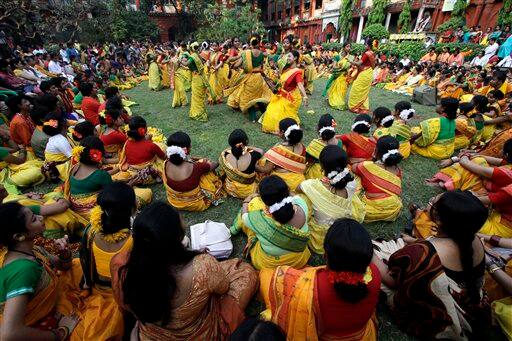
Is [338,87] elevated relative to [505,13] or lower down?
lower down

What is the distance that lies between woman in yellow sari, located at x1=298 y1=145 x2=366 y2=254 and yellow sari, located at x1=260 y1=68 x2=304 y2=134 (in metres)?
3.37

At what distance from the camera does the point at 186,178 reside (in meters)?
3.55

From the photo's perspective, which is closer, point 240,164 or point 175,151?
point 175,151

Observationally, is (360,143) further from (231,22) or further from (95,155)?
(231,22)

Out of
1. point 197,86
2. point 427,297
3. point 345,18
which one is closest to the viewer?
point 427,297

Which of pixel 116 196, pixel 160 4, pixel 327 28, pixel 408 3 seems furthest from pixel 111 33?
pixel 116 196

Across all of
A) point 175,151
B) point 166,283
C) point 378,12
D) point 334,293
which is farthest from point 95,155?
point 378,12

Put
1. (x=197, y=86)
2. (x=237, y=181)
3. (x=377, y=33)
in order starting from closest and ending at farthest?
(x=237, y=181) → (x=197, y=86) → (x=377, y=33)

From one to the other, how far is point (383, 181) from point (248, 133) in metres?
3.66

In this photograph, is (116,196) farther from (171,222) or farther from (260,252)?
(260,252)

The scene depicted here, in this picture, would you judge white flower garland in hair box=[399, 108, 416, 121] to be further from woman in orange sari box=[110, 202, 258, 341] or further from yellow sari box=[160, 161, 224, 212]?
woman in orange sari box=[110, 202, 258, 341]

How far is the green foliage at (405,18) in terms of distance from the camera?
2256 centimetres

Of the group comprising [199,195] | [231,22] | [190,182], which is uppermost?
[231,22]

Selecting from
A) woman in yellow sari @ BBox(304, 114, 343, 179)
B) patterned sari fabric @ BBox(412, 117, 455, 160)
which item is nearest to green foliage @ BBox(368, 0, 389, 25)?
patterned sari fabric @ BBox(412, 117, 455, 160)
